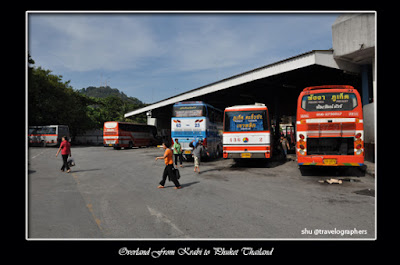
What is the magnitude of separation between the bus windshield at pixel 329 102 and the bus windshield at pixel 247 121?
3198 mm

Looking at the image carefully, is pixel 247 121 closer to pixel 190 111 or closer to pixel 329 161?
pixel 190 111

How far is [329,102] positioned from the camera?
10469mm

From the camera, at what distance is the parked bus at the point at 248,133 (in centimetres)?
1352

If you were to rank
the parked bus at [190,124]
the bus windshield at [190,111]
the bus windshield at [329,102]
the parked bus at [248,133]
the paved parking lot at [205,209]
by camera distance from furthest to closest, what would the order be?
the bus windshield at [190,111] < the parked bus at [190,124] < the parked bus at [248,133] < the bus windshield at [329,102] < the paved parking lot at [205,209]

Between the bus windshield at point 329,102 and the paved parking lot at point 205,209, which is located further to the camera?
the bus windshield at point 329,102

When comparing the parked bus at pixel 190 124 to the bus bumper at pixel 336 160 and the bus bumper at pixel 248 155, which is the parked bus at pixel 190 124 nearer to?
the bus bumper at pixel 248 155

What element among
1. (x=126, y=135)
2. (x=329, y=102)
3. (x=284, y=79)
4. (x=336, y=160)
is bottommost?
(x=336, y=160)

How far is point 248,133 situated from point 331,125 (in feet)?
14.1

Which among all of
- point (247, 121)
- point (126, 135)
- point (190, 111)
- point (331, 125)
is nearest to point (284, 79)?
point (190, 111)

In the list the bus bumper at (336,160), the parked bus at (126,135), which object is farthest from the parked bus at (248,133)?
the parked bus at (126,135)

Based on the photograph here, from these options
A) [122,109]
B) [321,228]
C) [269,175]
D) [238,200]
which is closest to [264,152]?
[269,175]

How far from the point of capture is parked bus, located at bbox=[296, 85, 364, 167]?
1002cm

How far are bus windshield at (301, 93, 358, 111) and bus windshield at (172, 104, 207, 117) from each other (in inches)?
294

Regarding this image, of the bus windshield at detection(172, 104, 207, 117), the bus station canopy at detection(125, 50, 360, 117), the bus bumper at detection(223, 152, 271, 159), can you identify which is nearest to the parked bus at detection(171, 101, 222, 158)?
the bus windshield at detection(172, 104, 207, 117)
